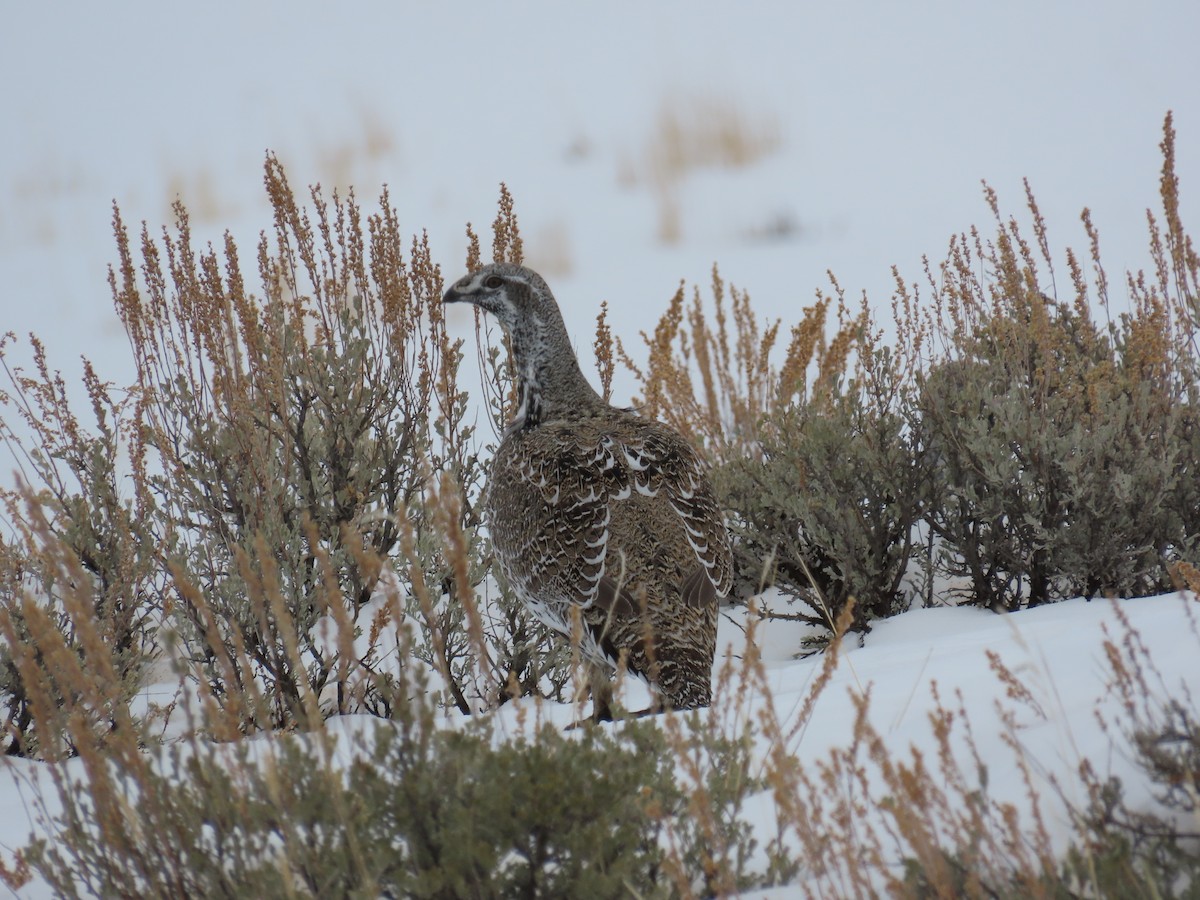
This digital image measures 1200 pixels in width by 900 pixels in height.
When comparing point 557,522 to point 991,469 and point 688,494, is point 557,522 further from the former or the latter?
point 991,469

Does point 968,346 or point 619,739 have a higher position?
point 968,346

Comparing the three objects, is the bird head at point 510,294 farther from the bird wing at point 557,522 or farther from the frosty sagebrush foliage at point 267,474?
the bird wing at point 557,522

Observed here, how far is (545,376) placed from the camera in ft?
15.5

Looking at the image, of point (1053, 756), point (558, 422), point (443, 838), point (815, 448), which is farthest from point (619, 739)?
point (815, 448)

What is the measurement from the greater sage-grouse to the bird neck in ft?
0.63

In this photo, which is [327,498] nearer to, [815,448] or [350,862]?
[815,448]

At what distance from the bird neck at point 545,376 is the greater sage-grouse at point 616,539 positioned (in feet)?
A: 0.63

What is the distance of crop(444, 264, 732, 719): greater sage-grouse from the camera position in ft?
11.7

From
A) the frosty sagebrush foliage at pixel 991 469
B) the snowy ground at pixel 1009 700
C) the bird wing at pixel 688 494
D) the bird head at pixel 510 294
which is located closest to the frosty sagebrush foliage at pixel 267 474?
the bird head at pixel 510 294

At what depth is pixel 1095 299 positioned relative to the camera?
10.1 m

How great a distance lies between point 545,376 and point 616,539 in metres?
1.19

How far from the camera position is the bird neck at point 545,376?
4.64 m

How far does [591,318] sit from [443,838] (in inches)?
390

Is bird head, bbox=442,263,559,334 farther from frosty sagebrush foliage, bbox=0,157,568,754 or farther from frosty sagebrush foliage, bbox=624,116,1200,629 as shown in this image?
frosty sagebrush foliage, bbox=624,116,1200,629
